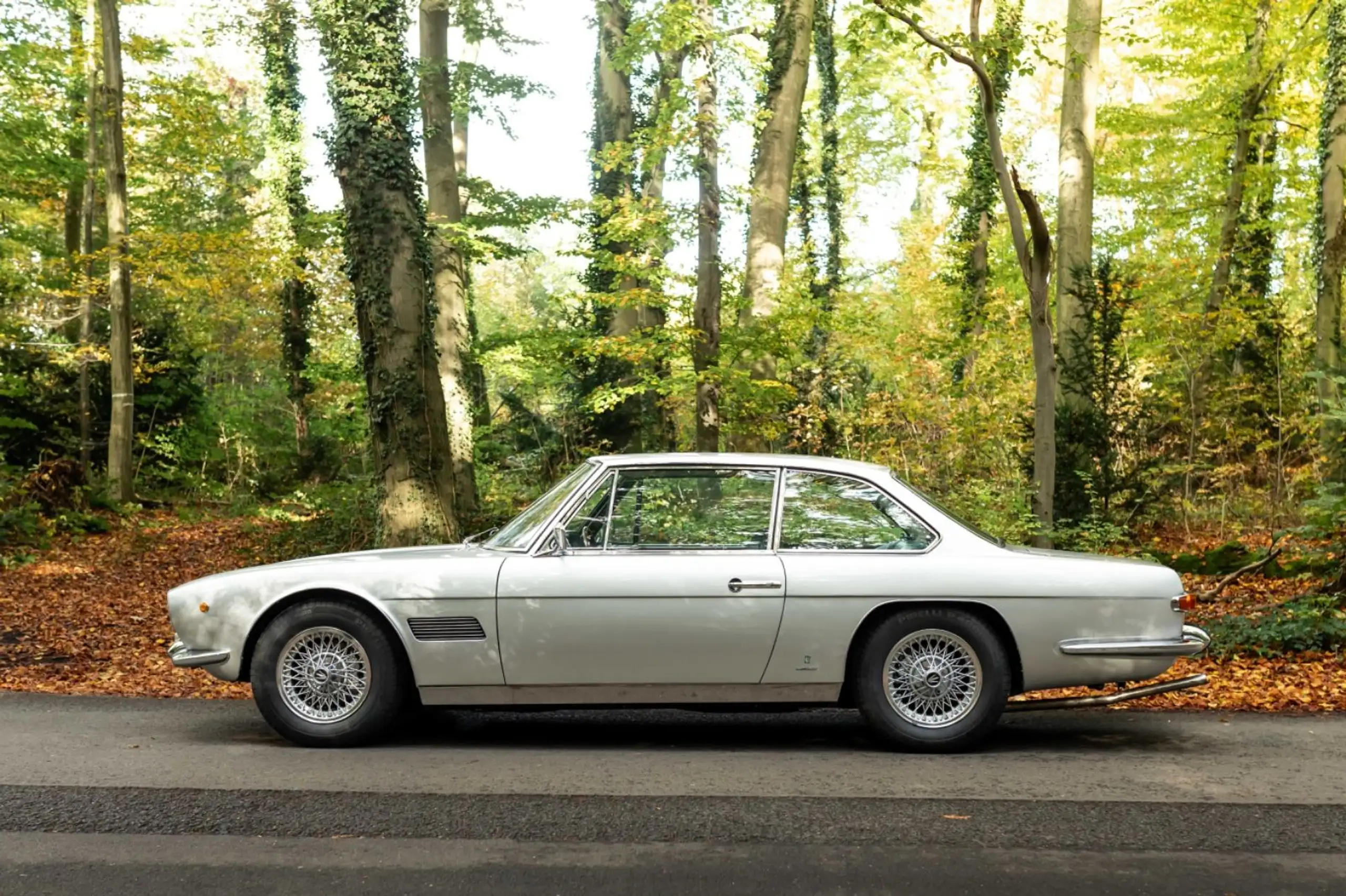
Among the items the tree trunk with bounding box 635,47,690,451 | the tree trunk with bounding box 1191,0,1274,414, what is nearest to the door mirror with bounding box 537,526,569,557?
the tree trunk with bounding box 635,47,690,451

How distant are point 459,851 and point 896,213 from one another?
1780 inches

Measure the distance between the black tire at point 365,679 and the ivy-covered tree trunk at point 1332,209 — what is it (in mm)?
14356

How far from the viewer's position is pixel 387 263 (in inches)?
476

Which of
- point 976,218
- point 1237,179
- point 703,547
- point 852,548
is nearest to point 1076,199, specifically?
point 1237,179

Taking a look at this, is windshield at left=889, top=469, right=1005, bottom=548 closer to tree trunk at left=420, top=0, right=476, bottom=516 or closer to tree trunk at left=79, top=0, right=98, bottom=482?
tree trunk at left=420, top=0, right=476, bottom=516

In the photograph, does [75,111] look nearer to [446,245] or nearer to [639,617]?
[446,245]

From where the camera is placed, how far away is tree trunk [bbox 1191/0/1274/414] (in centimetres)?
2014

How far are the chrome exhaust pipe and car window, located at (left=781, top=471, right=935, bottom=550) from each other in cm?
104

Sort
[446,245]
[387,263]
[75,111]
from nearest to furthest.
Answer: [387,263], [446,245], [75,111]

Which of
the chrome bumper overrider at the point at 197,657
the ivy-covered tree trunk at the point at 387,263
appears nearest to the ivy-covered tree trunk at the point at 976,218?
the ivy-covered tree trunk at the point at 387,263

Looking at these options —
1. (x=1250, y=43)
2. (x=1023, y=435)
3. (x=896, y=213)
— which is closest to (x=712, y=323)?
(x=1023, y=435)

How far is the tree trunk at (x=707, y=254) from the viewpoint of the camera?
14422mm

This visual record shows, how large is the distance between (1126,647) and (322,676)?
4.15 m

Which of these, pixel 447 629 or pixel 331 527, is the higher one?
pixel 447 629
